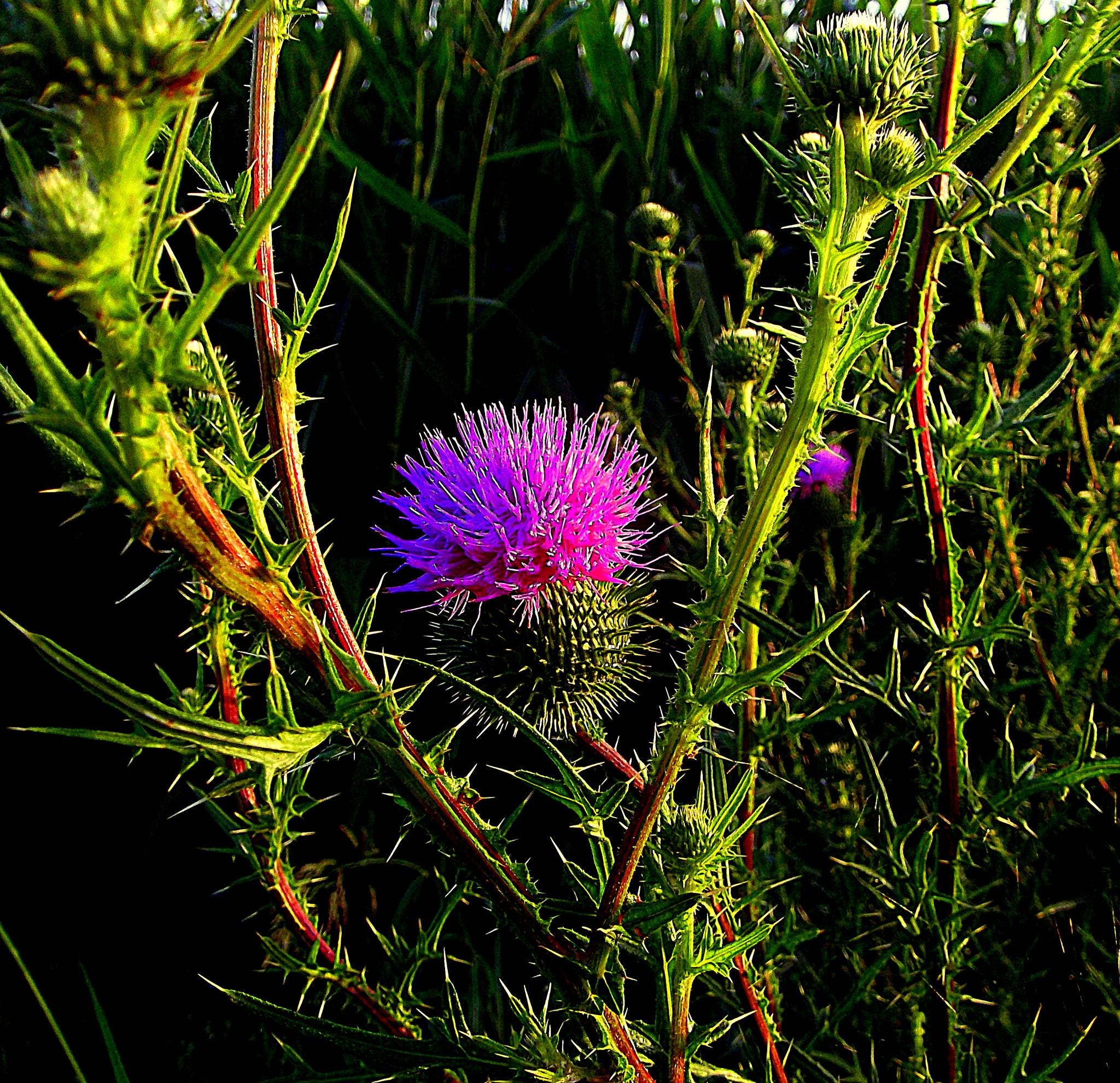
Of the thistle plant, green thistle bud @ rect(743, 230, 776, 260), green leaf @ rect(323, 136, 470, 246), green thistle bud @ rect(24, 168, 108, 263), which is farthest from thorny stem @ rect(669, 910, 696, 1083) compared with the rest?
green leaf @ rect(323, 136, 470, 246)

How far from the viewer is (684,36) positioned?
212cm

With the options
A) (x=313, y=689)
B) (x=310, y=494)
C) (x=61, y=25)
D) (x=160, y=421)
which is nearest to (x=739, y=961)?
(x=313, y=689)

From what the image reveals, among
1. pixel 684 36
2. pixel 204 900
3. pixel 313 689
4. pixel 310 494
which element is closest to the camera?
pixel 313 689

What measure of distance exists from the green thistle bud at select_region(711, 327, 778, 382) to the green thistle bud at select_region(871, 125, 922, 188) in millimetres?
249

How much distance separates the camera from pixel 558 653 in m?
0.85

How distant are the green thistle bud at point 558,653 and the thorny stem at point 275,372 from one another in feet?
0.87

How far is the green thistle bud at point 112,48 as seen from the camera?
36 centimetres

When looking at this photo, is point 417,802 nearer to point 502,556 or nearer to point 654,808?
point 654,808

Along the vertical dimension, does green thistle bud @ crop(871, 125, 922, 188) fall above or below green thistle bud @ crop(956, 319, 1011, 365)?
above

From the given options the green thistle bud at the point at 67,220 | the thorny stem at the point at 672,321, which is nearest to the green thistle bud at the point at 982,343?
the thorny stem at the point at 672,321

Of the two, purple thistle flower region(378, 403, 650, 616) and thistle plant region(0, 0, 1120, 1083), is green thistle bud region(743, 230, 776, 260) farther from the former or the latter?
purple thistle flower region(378, 403, 650, 616)

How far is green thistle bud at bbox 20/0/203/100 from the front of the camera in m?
0.36

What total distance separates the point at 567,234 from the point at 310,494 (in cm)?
75

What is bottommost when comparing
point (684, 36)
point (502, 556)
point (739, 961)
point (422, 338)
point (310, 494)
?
point (739, 961)
